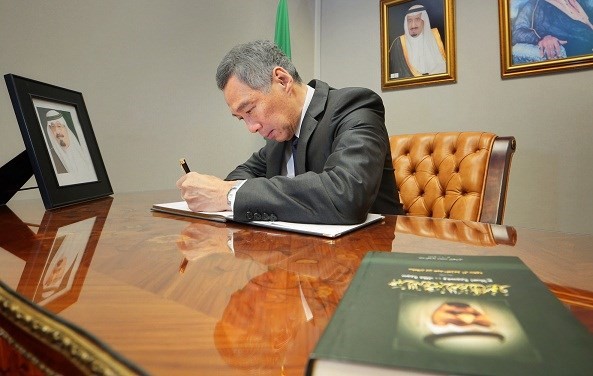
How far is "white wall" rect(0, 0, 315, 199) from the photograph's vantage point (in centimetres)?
154

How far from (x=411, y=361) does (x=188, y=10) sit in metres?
2.34

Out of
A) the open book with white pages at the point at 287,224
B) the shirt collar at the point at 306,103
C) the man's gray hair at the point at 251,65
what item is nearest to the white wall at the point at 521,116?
the shirt collar at the point at 306,103

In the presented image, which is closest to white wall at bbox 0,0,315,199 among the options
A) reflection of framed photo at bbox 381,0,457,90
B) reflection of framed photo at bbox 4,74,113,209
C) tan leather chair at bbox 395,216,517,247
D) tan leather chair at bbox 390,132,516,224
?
reflection of framed photo at bbox 4,74,113,209

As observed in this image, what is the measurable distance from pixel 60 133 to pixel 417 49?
1980mm

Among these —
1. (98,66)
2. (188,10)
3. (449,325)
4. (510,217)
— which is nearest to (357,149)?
(449,325)

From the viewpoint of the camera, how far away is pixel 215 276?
44 centimetres

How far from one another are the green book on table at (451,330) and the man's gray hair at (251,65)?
97cm

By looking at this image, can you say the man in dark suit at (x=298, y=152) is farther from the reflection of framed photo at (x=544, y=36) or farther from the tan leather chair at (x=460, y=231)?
the reflection of framed photo at (x=544, y=36)

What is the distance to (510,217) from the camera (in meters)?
2.09

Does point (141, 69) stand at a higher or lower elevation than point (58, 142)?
higher

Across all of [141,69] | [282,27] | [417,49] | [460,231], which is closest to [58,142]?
[141,69]

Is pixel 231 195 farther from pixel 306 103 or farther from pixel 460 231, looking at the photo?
pixel 306 103

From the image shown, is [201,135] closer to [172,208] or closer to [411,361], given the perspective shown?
[172,208]

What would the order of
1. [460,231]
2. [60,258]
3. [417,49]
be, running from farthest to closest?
[417,49]
[460,231]
[60,258]
